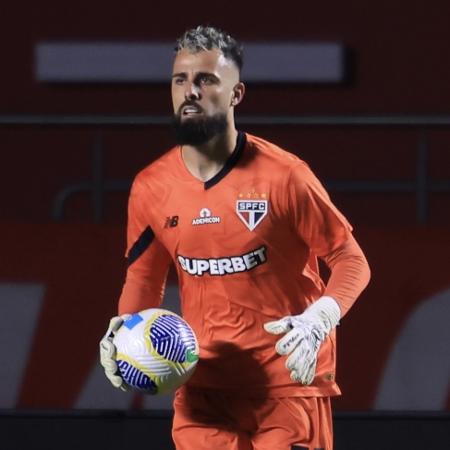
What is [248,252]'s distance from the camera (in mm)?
5367

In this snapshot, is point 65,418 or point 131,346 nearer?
point 131,346

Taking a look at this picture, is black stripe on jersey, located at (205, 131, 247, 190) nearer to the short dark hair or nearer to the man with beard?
the man with beard

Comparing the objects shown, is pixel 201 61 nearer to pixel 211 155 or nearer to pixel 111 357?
pixel 211 155

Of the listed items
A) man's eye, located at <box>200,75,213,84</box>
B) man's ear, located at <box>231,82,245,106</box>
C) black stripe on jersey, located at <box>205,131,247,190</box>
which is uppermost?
man's eye, located at <box>200,75,213,84</box>

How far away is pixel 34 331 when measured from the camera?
24.5ft

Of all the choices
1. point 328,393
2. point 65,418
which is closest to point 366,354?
point 65,418

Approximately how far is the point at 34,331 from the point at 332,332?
2.39 metres

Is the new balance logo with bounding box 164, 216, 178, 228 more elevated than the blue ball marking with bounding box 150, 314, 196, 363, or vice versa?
the new balance logo with bounding box 164, 216, 178, 228

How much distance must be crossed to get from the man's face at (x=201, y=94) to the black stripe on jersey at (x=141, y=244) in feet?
1.40

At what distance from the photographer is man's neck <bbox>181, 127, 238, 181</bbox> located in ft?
17.9

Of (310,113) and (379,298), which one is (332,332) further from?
(310,113)

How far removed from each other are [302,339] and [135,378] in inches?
24.3

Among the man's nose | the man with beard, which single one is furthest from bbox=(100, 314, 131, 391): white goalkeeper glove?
the man's nose

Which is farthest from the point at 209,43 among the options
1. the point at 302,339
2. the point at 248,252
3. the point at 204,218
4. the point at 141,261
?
the point at 302,339
